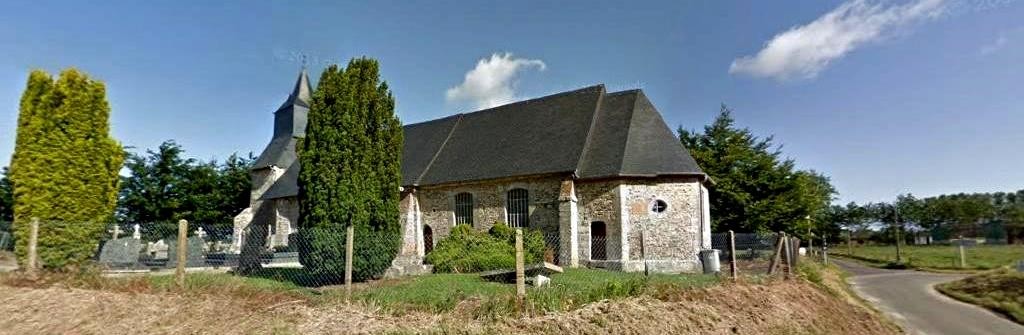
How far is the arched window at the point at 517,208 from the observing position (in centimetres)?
2030

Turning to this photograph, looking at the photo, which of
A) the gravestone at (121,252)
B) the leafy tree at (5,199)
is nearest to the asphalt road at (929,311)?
the gravestone at (121,252)

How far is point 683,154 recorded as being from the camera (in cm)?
1945

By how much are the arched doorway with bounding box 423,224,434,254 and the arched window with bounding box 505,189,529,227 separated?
4.14m

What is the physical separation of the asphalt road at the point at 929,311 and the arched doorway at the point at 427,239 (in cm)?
1631

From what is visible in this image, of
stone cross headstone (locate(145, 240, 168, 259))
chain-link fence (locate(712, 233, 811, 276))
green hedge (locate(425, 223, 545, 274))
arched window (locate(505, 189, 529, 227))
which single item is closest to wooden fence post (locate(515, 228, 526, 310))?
chain-link fence (locate(712, 233, 811, 276))

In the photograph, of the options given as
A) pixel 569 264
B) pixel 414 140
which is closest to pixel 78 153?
pixel 569 264

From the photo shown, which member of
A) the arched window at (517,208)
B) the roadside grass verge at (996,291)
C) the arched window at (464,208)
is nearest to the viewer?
the roadside grass verge at (996,291)

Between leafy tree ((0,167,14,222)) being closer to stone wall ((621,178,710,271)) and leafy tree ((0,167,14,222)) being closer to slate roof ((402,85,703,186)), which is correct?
slate roof ((402,85,703,186))

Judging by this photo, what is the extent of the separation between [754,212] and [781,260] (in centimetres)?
1533

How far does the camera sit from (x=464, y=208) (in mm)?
22062

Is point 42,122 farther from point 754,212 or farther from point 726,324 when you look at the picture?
point 754,212

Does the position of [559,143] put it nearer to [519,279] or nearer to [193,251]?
[193,251]

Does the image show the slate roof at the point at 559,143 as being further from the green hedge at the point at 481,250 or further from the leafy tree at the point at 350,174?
the leafy tree at the point at 350,174

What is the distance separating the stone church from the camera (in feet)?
60.4
